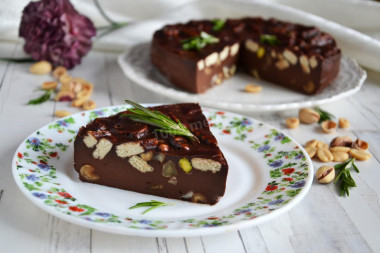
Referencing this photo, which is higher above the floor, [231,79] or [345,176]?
[345,176]

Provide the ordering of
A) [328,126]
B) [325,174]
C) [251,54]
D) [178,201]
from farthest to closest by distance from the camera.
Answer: [251,54]
[328,126]
[325,174]
[178,201]

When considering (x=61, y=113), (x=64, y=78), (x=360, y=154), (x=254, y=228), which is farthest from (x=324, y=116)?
(x=64, y=78)

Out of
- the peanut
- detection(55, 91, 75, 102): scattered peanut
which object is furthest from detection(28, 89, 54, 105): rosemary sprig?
the peanut

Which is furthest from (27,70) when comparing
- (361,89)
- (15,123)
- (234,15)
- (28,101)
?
(361,89)

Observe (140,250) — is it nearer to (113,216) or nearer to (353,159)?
(113,216)

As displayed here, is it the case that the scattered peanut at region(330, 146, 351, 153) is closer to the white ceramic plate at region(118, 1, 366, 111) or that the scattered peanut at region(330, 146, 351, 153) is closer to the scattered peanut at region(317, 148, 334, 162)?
the scattered peanut at region(317, 148, 334, 162)

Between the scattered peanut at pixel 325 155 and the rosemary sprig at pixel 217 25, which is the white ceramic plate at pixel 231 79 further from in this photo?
the scattered peanut at pixel 325 155

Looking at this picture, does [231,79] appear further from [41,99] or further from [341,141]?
[41,99]
